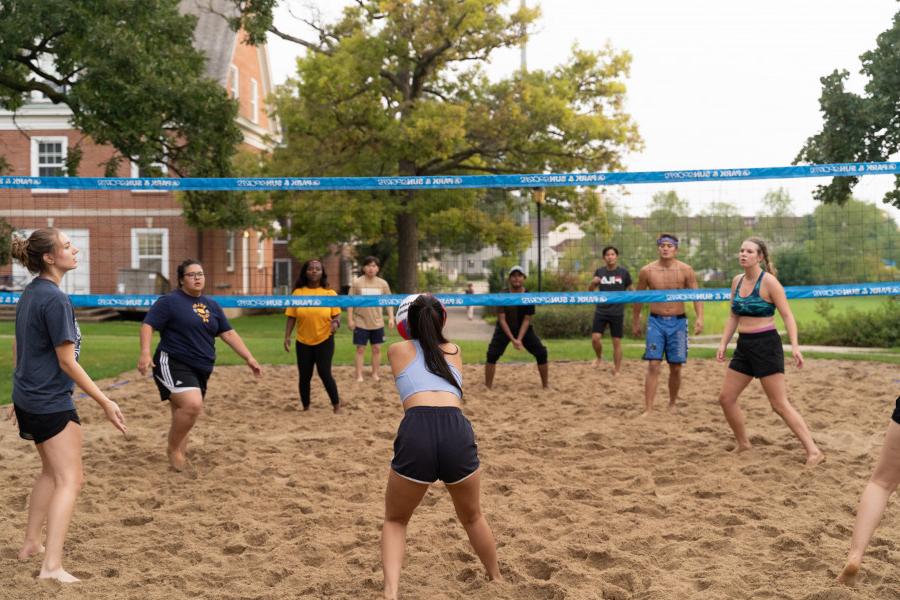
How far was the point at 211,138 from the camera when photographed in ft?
50.1

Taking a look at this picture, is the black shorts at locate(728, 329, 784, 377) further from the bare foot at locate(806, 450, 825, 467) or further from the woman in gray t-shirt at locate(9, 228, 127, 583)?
the woman in gray t-shirt at locate(9, 228, 127, 583)

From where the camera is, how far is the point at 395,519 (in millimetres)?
3914

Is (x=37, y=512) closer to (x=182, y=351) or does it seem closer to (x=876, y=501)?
(x=182, y=351)

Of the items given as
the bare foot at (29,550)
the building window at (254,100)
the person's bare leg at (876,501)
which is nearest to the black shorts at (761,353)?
the person's bare leg at (876,501)

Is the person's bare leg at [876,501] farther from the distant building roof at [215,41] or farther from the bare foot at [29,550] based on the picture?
the distant building roof at [215,41]

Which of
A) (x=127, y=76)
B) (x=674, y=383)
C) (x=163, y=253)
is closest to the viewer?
(x=674, y=383)

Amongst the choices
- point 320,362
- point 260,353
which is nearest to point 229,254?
point 260,353

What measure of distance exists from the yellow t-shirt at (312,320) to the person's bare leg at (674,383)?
3357 mm

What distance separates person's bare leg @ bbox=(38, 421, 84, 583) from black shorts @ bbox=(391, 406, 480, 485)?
160 centimetres

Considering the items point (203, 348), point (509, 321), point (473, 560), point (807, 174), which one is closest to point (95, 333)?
point (509, 321)

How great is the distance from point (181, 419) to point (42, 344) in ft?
7.86

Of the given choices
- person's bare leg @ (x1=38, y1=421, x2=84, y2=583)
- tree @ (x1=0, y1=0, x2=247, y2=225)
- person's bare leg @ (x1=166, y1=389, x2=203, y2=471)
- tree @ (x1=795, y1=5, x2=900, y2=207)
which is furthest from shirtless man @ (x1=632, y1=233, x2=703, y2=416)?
tree @ (x1=795, y1=5, x2=900, y2=207)

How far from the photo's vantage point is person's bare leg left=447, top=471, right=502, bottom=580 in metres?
3.90

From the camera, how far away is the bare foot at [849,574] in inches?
152
